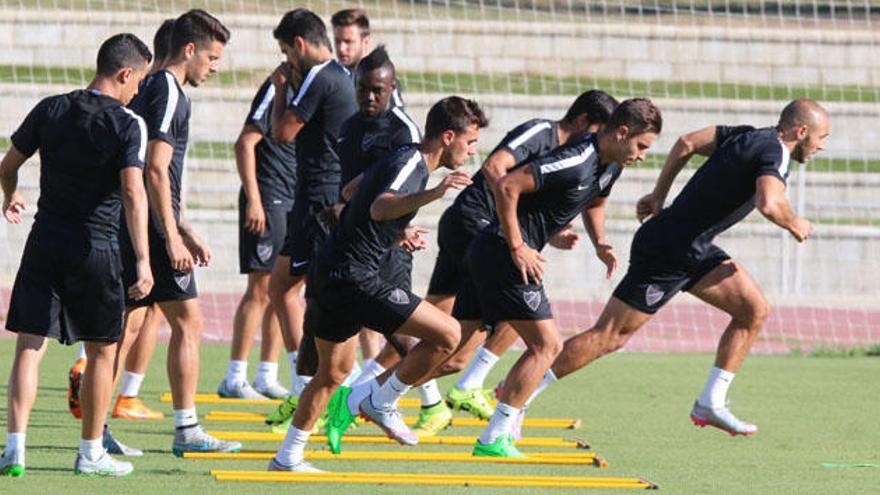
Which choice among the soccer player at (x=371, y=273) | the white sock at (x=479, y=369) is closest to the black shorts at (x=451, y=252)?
the white sock at (x=479, y=369)

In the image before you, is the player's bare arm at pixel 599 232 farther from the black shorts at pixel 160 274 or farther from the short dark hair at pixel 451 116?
the black shorts at pixel 160 274

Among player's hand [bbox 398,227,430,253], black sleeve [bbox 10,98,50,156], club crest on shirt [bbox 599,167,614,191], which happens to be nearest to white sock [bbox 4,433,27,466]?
black sleeve [bbox 10,98,50,156]

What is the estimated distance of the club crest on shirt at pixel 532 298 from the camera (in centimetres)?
854

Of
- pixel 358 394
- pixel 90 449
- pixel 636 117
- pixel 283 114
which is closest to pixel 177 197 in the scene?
pixel 283 114

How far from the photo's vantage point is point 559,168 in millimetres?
8453

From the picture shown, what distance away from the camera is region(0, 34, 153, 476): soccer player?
7.45 meters

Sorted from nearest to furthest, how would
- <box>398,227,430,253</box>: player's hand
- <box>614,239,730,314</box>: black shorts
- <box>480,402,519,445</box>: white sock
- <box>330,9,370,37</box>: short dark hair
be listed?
<box>398,227,430,253</box>: player's hand, <box>480,402,519,445</box>: white sock, <box>614,239,730,314</box>: black shorts, <box>330,9,370,37</box>: short dark hair

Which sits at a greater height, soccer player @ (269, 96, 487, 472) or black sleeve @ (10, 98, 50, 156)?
black sleeve @ (10, 98, 50, 156)

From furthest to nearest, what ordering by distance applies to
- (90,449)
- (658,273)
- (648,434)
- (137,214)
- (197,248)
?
(648,434) → (658,273) → (197,248) → (90,449) → (137,214)

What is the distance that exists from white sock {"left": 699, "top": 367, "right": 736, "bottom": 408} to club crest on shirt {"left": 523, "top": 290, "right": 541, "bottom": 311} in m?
1.31

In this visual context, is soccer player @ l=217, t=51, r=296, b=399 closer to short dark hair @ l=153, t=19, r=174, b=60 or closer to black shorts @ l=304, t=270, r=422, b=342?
short dark hair @ l=153, t=19, r=174, b=60

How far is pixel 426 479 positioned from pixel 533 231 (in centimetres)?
161

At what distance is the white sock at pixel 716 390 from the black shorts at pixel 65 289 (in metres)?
3.32

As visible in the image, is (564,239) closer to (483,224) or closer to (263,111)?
(483,224)
